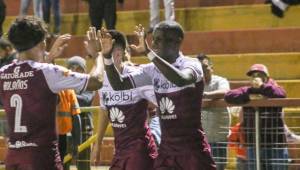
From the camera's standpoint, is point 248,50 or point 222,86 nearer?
point 222,86

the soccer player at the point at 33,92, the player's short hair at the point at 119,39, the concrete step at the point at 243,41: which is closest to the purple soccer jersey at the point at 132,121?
the player's short hair at the point at 119,39

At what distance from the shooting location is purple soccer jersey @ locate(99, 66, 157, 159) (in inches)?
256

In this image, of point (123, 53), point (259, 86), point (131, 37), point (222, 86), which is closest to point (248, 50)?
point (131, 37)

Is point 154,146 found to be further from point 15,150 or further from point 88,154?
point 88,154

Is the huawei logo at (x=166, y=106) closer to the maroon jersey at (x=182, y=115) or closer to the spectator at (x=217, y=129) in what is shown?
the maroon jersey at (x=182, y=115)

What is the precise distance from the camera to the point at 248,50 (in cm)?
1222

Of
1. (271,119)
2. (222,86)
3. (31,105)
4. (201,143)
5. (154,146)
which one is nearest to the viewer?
(31,105)

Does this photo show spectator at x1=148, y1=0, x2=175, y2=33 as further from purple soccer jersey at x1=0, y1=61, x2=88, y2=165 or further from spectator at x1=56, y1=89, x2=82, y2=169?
purple soccer jersey at x1=0, y1=61, x2=88, y2=165

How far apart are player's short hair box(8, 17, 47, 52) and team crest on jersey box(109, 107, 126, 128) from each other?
50.7 inches

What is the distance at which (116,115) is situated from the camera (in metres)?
6.58

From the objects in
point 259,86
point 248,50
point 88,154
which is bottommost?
point 88,154

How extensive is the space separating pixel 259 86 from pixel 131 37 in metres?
4.85

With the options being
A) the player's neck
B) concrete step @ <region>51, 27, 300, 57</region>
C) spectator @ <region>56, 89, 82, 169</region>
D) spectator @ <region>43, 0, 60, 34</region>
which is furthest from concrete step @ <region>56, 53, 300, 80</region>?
the player's neck

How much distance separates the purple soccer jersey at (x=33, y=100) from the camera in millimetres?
5461
